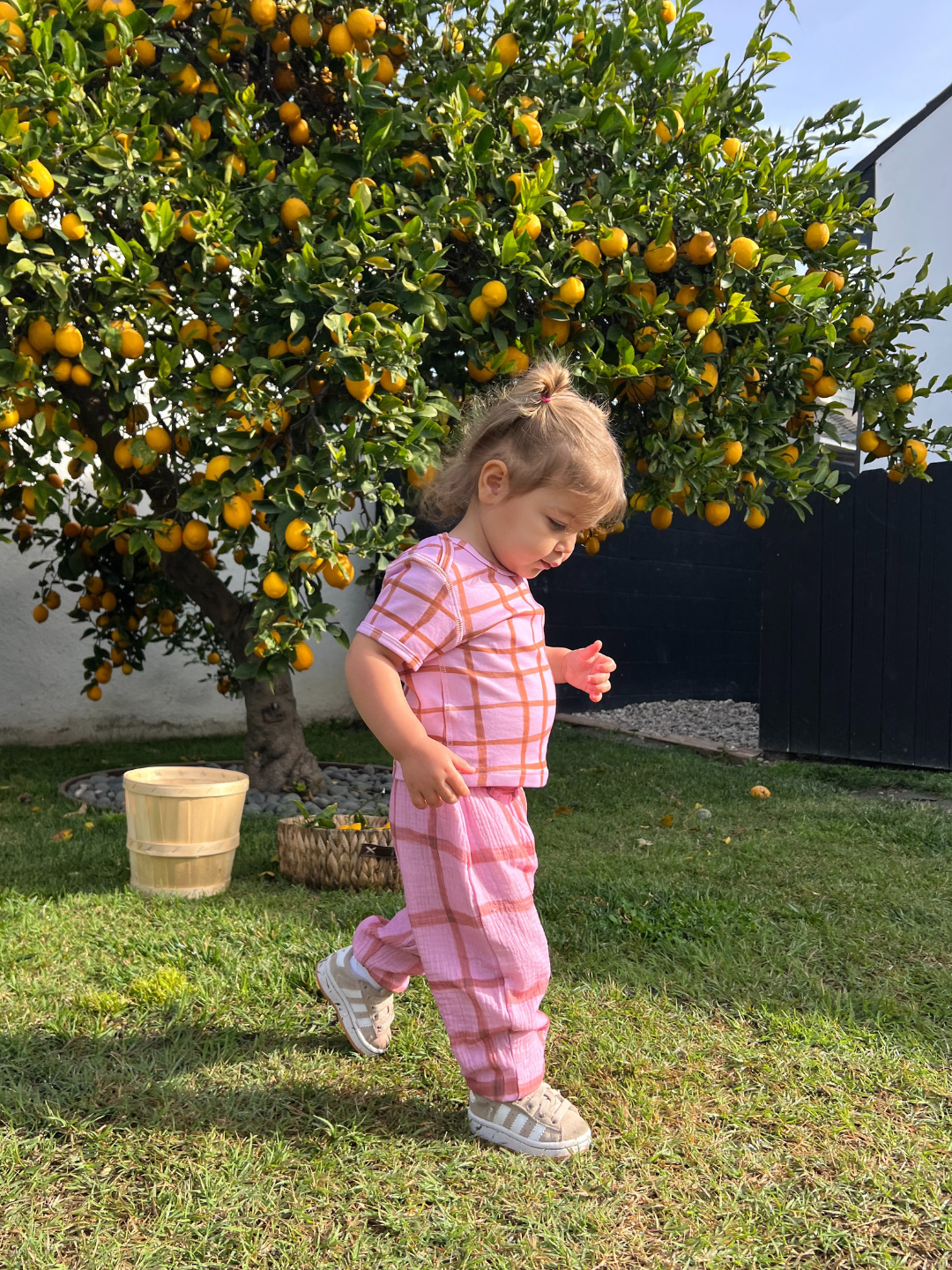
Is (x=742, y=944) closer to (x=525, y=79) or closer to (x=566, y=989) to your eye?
(x=566, y=989)

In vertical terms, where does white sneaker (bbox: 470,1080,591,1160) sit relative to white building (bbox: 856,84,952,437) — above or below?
below

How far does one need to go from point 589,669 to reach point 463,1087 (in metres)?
0.83

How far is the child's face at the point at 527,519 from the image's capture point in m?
1.63

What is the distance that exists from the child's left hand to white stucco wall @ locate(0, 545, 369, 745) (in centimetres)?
437

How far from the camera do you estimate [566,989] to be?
83.6 inches

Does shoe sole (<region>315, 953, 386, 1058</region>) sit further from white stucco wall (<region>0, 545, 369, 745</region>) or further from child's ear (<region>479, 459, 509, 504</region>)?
white stucco wall (<region>0, 545, 369, 745</region>)

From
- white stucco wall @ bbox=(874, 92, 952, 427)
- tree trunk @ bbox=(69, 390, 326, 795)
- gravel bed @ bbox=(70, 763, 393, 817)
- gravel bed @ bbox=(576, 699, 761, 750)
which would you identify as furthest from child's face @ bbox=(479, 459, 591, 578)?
white stucco wall @ bbox=(874, 92, 952, 427)

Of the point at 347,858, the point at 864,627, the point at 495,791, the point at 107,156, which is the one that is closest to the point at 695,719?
the point at 864,627

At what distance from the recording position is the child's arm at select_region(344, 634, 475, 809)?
1.43 meters

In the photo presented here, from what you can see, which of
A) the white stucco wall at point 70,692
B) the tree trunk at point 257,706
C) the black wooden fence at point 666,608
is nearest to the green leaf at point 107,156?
the tree trunk at point 257,706

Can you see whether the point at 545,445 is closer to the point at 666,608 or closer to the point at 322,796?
the point at 322,796

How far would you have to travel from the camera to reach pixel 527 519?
64.5 inches

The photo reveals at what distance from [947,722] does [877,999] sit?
11.5 ft

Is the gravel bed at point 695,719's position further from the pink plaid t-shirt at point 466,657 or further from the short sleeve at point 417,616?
the short sleeve at point 417,616
